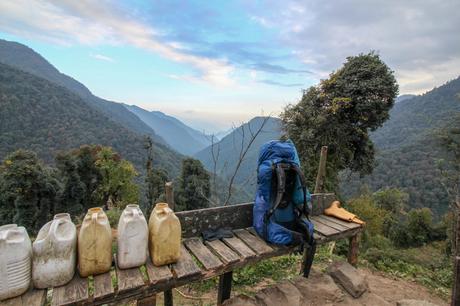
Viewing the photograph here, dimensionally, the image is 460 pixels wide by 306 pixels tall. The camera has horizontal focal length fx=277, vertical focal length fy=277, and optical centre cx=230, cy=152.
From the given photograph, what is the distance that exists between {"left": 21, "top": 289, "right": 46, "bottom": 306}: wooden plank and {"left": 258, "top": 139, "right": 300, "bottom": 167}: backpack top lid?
215 cm

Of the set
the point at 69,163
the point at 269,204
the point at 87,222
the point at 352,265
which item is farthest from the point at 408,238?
the point at 69,163

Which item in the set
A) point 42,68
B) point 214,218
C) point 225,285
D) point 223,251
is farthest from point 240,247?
Result: point 42,68

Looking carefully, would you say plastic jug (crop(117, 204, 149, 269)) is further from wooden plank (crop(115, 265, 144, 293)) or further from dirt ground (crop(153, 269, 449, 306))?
dirt ground (crop(153, 269, 449, 306))

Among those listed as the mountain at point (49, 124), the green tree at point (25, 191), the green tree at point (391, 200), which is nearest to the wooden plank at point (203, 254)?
the green tree at point (25, 191)

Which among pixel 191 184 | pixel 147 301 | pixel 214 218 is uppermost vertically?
pixel 214 218

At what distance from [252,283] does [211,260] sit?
1.89 m

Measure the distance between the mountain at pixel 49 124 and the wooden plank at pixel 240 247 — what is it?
3869 cm

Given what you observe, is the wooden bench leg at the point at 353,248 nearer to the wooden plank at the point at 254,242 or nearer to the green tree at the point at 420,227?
the wooden plank at the point at 254,242

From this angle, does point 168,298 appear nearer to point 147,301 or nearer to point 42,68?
point 147,301

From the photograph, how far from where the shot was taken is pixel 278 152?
2.94m

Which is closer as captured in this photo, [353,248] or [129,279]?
[129,279]

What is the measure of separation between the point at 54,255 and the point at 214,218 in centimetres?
154

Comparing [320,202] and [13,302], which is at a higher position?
[320,202]

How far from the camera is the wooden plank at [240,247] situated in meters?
2.49
